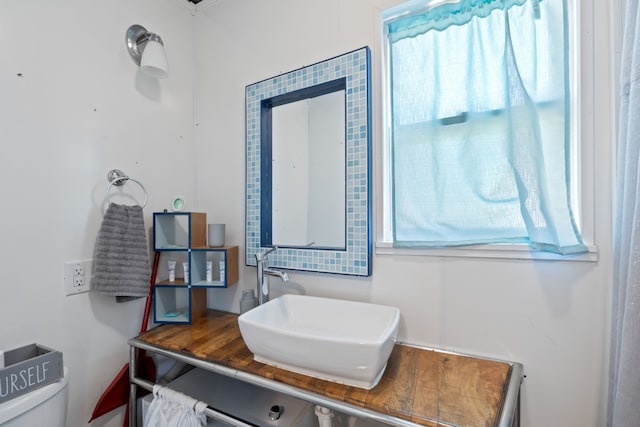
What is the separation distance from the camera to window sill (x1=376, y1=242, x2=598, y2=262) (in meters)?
0.81

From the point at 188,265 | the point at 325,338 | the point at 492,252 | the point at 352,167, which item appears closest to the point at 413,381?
the point at 325,338

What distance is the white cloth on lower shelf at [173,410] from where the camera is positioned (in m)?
0.92

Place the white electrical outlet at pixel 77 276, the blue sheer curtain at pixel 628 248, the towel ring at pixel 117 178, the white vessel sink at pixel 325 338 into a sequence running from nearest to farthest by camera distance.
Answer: the blue sheer curtain at pixel 628 248
the white vessel sink at pixel 325 338
the white electrical outlet at pixel 77 276
the towel ring at pixel 117 178

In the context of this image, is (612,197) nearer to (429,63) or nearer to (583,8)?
(583,8)

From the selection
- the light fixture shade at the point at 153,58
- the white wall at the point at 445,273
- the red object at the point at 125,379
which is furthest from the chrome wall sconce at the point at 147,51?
the red object at the point at 125,379

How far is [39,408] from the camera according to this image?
806 millimetres

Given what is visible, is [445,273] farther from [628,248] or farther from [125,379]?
[125,379]

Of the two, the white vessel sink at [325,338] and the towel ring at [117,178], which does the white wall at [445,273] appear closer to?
the white vessel sink at [325,338]

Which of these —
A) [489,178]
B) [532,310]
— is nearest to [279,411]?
[532,310]

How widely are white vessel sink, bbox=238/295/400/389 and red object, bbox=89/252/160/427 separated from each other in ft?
2.02

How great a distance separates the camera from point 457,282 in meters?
0.97

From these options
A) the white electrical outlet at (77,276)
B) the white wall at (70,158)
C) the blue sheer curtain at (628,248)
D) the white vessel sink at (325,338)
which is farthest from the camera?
the white electrical outlet at (77,276)

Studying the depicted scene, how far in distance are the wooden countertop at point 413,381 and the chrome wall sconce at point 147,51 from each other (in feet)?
3.74

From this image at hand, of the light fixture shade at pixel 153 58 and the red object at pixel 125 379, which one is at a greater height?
the light fixture shade at pixel 153 58
